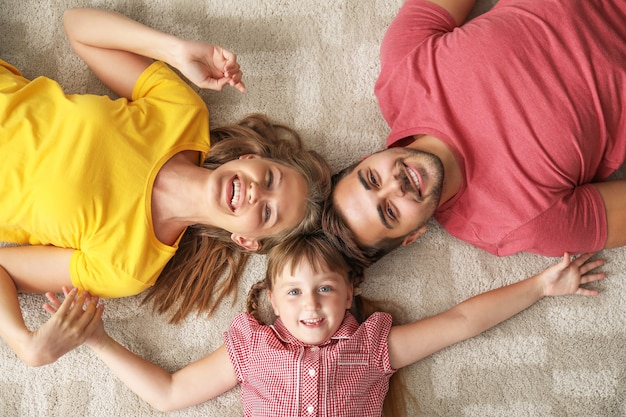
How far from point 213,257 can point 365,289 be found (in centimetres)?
42

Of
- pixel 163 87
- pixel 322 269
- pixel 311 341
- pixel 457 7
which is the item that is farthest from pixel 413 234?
pixel 163 87

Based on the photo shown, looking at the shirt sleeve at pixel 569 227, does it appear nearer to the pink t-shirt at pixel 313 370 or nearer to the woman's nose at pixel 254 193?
the pink t-shirt at pixel 313 370

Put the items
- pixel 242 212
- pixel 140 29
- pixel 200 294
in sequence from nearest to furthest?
pixel 242 212
pixel 140 29
pixel 200 294

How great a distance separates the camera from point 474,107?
133cm

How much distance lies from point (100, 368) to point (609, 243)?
1.34m

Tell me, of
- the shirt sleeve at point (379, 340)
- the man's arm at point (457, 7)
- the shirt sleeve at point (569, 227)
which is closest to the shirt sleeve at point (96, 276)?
the shirt sleeve at point (379, 340)

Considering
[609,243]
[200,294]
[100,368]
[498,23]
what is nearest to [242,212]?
[200,294]

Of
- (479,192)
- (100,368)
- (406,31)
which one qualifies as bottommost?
(100,368)

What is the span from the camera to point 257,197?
124cm

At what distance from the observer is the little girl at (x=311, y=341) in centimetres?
128

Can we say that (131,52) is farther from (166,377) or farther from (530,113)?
(530,113)

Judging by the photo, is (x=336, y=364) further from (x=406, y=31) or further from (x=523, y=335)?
(x=406, y=31)

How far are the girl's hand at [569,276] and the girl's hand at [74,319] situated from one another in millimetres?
1127

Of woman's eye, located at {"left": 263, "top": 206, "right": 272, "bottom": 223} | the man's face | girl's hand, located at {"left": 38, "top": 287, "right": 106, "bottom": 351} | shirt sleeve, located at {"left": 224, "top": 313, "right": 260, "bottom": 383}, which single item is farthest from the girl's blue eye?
girl's hand, located at {"left": 38, "top": 287, "right": 106, "bottom": 351}
